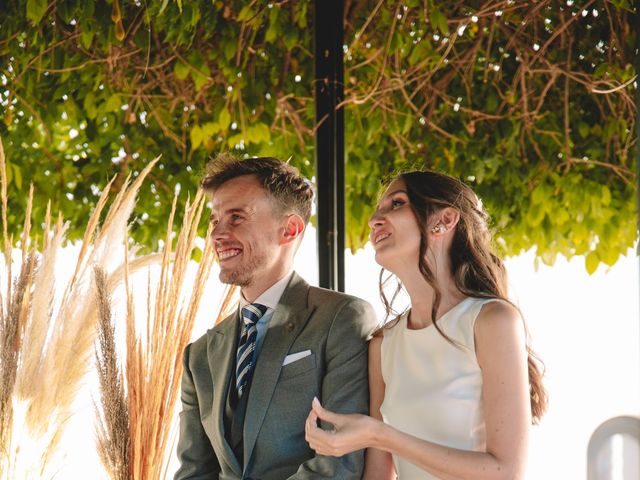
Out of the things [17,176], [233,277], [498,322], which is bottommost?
[498,322]

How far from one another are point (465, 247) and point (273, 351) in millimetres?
496

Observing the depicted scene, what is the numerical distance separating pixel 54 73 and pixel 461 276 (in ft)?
6.42

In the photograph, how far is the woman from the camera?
1604 millimetres

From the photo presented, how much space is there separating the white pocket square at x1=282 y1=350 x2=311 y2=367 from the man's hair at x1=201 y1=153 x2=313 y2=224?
0.39 meters

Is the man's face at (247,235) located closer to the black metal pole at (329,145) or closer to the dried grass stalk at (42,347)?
the dried grass stalk at (42,347)

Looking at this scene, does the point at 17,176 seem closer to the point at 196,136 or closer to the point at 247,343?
the point at 196,136

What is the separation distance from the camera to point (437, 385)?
1763 mm

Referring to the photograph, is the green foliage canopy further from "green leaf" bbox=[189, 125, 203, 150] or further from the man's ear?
the man's ear

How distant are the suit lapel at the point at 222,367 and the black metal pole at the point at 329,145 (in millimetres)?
→ 536

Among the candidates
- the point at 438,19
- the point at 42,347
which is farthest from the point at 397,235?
the point at 438,19

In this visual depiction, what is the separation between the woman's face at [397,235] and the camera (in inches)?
71.9

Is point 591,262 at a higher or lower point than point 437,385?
higher

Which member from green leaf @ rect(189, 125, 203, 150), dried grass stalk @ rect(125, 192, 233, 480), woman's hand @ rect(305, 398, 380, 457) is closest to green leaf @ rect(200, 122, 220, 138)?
green leaf @ rect(189, 125, 203, 150)

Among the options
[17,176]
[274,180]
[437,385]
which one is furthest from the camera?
[17,176]
